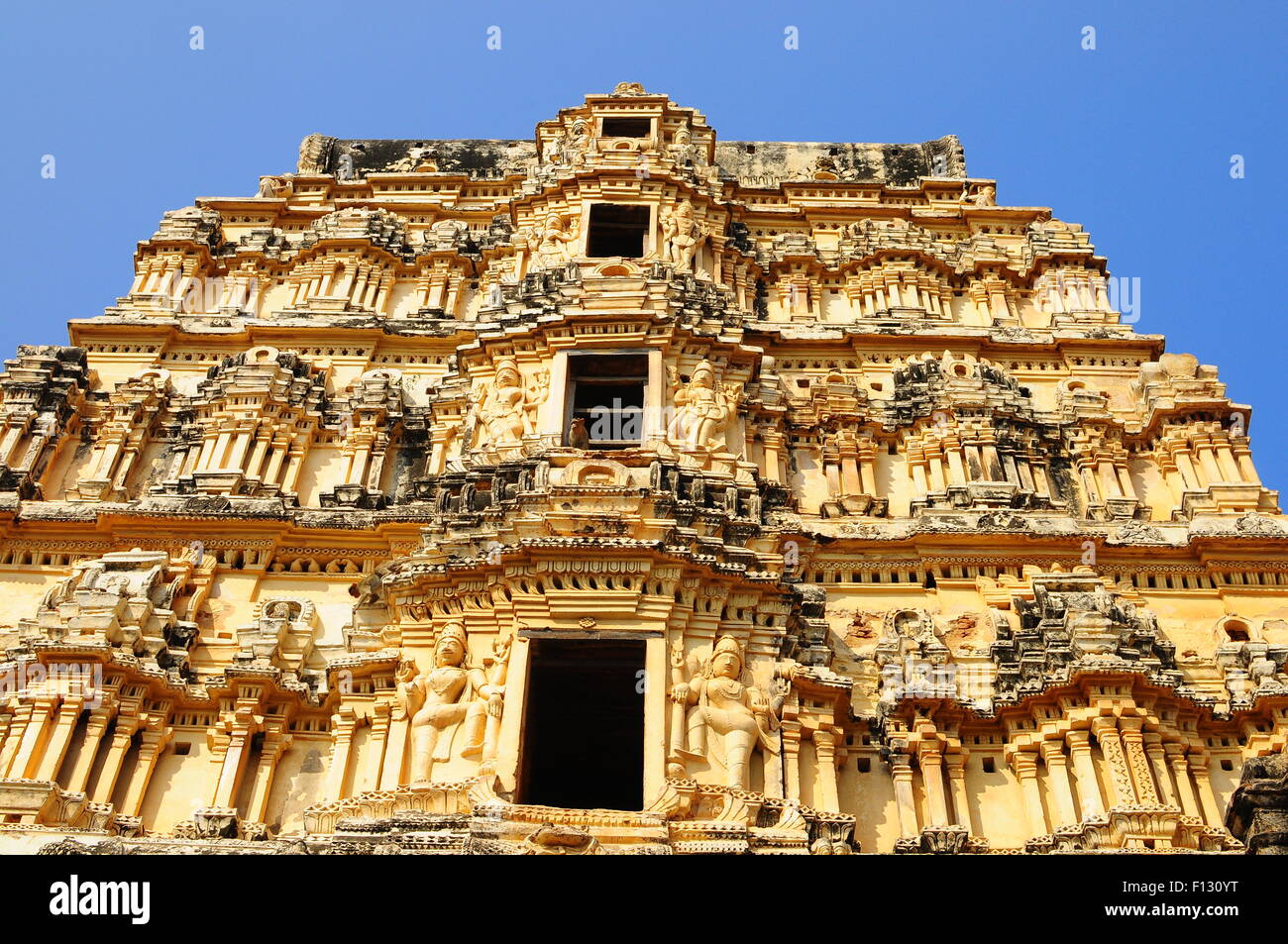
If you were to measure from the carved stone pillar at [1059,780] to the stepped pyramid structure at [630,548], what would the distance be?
2.7 inches

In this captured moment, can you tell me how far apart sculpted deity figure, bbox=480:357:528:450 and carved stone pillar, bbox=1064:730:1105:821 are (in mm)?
7555

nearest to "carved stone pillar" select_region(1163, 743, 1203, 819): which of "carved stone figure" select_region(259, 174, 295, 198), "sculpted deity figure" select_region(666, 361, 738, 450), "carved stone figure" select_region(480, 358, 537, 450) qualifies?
"sculpted deity figure" select_region(666, 361, 738, 450)

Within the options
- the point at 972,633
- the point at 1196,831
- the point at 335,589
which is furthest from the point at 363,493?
the point at 1196,831

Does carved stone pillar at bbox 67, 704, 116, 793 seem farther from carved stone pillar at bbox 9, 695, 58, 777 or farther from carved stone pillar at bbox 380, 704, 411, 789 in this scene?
carved stone pillar at bbox 380, 704, 411, 789

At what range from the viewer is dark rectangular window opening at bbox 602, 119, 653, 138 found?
23312 millimetres

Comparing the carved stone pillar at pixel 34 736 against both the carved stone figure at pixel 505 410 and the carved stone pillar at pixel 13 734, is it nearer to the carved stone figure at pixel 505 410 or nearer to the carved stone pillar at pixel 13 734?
the carved stone pillar at pixel 13 734

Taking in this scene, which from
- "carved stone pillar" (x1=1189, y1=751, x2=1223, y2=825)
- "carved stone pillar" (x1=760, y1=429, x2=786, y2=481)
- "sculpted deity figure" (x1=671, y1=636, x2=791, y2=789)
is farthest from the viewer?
"carved stone pillar" (x1=760, y1=429, x2=786, y2=481)

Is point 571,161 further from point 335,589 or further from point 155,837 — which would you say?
point 155,837

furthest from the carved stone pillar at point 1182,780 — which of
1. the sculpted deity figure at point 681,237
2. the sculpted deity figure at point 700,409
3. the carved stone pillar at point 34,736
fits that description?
the carved stone pillar at point 34,736

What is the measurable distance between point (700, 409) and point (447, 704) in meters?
5.55

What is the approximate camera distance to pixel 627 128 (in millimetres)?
23422

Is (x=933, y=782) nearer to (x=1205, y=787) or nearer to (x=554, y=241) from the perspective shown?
(x=1205, y=787)

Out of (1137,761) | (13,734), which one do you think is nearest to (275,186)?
(13,734)

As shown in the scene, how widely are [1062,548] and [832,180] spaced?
1004cm
